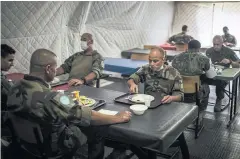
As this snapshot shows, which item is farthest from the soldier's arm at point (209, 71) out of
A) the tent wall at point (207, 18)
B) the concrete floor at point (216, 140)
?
the tent wall at point (207, 18)

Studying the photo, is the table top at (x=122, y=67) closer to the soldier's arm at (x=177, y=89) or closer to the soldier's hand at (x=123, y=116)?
the soldier's arm at (x=177, y=89)

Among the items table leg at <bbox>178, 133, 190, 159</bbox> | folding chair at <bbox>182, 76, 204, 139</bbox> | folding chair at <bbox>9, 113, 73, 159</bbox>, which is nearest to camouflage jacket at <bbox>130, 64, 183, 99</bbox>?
table leg at <bbox>178, 133, 190, 159</bbox>

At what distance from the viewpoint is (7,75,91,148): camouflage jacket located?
1.60m

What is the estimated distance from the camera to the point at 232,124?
12.5 ft

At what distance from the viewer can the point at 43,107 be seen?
5.24ft

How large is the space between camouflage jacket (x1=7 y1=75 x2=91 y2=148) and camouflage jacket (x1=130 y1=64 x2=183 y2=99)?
4.13ft

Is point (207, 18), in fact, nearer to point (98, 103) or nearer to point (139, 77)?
point (139, 77)

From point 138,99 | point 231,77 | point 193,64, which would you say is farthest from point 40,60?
point 231,77

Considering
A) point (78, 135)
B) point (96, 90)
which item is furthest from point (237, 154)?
point (78, 135)

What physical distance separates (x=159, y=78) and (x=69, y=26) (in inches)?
97.9

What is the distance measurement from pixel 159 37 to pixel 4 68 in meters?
6.76

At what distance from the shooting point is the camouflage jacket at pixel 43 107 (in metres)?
1.60

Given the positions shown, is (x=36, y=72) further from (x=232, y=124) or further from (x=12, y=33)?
(x=232, y=124)

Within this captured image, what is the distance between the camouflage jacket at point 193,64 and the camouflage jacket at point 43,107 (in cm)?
226
